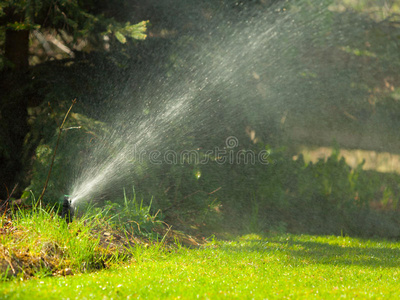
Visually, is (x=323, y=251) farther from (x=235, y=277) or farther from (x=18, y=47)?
(x=18, y=47)

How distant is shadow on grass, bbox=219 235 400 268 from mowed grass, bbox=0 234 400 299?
13mm

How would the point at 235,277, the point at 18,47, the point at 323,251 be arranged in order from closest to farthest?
the point at 235,277 → the point at 323,251 → the point at 18,47

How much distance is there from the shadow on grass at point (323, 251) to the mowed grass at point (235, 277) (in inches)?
0.5

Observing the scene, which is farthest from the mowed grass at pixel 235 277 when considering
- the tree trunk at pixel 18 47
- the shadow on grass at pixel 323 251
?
the tree trunk at pixel 18 47

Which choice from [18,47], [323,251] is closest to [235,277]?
[323,251]

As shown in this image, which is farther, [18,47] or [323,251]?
[18,47]

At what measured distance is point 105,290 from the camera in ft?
10.8

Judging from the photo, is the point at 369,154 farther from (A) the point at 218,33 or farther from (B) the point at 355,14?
(A) the point at 218,33

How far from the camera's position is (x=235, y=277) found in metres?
3.98

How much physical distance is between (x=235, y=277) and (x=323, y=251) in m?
2.17

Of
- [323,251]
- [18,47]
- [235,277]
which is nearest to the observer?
[235,277]

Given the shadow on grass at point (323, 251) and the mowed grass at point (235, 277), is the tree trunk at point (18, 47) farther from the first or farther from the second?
the shadow on grass at point (323, 251)

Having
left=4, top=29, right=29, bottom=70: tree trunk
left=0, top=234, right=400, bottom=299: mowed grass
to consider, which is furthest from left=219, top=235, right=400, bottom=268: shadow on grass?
left=4, top=29, right=29, bottom=70: tree trunk

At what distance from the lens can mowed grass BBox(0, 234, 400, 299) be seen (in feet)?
10.9
